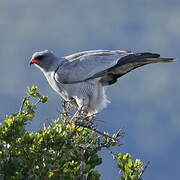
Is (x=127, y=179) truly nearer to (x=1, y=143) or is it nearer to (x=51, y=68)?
(x=1, y=143)

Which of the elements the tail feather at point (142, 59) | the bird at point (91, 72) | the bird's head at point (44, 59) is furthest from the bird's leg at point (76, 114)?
the bird's head at point (44, 59)

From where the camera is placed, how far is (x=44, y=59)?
11.6 meters

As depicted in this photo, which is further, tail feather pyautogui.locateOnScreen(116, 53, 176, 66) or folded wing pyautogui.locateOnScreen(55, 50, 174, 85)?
folded wing pyautogui.locateOnScreen(55, 50, 174, 85)

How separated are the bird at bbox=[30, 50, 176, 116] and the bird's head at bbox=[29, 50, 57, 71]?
0.02 m

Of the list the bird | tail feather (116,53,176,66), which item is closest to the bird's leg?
the bird

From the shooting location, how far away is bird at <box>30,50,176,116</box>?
1069cm

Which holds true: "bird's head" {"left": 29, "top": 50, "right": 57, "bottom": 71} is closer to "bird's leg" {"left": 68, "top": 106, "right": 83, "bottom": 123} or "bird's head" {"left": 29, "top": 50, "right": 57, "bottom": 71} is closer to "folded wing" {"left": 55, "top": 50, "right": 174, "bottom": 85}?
"folded wing" {"left": 55, "top": 50, "right": 174, "bottom": 85}

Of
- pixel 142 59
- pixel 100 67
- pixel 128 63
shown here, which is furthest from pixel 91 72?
Answer: pixel 142 59

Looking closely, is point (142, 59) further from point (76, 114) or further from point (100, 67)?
point (76, 114)

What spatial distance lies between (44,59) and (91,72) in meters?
1.12

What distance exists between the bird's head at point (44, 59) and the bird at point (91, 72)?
0.02 m

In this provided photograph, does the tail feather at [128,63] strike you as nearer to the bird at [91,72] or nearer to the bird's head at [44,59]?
the bird at [91,72]

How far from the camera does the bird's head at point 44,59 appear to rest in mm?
11500

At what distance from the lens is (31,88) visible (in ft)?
30.7
